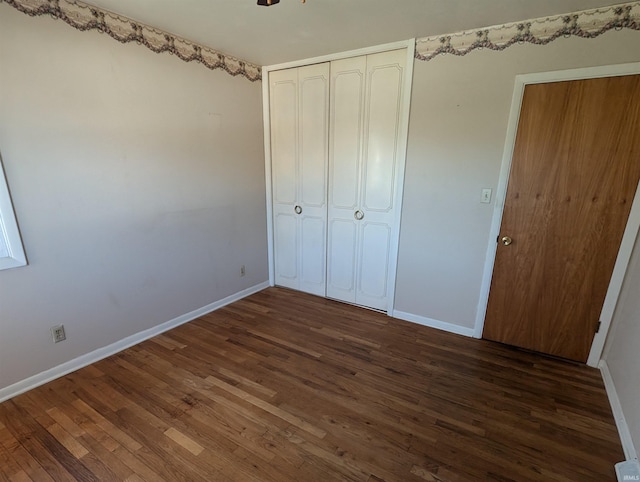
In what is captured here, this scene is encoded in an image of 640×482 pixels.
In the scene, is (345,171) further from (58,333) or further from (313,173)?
(58,333)

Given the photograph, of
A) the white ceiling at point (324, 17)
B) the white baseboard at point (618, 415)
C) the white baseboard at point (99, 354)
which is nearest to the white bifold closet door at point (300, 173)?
the white ceiling at point (324, 17)

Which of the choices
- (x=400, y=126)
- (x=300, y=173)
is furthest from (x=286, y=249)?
(x=400, y=126)

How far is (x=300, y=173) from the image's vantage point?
10.9ft

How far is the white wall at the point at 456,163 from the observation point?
2146 millimetres

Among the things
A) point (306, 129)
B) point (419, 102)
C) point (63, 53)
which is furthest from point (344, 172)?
point (63, 53)

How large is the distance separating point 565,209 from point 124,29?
11.3 ft

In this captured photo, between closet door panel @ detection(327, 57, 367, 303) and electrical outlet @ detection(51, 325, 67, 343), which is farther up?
closet door panel @ detection(327, 57, 367, 303)

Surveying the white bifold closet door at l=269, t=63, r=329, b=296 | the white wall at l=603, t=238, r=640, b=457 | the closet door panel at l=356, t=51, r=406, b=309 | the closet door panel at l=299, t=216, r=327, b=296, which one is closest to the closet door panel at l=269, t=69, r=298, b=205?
the white bifold closet door at l=269, t=63, r=329, b=296

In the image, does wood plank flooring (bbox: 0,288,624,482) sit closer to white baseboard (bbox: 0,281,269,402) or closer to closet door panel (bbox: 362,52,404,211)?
white baseboard (bbox: 0,281,269,402)

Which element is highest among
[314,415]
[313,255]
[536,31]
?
[536,31]

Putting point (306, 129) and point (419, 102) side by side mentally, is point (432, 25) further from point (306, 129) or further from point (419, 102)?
point (306, 129)

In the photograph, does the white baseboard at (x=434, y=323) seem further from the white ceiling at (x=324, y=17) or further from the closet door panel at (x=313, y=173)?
the white ceiling at (x=324, y=17)

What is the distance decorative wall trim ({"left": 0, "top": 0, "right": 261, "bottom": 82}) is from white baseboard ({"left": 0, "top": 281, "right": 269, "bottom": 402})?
2252 millimetres

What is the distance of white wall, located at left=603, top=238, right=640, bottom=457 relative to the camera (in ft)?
5.41
